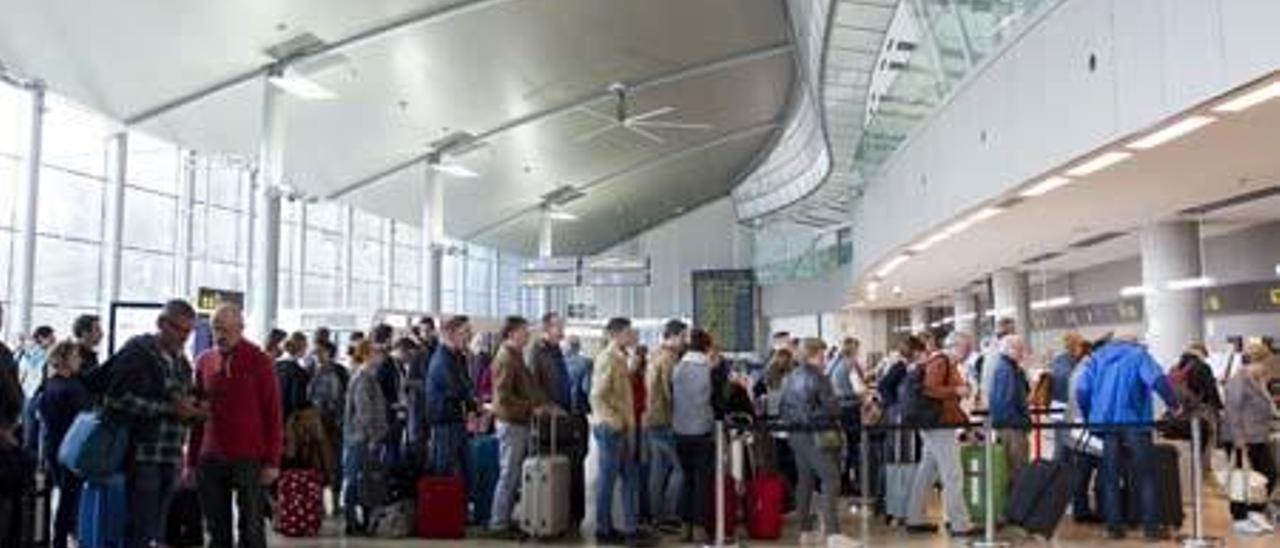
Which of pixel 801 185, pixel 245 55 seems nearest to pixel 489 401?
pixel 245 55

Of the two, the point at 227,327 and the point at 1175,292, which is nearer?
the point at 227,327

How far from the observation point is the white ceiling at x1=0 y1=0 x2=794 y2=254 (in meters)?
13.4

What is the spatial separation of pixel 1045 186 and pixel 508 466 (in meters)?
5.55

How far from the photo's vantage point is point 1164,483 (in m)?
8.98

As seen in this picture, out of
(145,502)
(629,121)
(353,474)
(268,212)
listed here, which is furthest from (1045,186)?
(629,121)

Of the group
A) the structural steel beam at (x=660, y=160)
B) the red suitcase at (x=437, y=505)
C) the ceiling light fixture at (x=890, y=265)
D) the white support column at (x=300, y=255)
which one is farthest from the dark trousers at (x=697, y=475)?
the structural steel beam at (x=660, y=160)

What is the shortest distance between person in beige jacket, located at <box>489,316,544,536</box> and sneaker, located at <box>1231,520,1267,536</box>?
5.60 metres

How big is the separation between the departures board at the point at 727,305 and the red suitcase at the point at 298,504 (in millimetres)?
19052

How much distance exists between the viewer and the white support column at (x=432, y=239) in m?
22.6

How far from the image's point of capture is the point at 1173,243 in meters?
15.0

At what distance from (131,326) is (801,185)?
21.4m

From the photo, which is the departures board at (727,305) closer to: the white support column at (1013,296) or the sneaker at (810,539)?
the white support column at (1013,296)

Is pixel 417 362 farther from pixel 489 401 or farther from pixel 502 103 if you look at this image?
pixel 502 103

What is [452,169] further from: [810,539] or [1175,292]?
[810,539]
